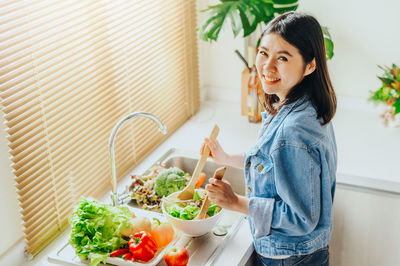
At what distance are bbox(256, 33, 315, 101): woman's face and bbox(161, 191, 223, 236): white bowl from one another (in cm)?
46

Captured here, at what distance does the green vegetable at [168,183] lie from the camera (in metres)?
1.68

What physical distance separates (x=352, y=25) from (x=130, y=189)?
49.9 inches

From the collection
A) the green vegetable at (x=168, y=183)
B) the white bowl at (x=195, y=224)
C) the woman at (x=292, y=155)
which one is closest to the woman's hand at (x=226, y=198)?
the woman at (x=292, y=155)

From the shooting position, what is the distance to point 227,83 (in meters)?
2.53

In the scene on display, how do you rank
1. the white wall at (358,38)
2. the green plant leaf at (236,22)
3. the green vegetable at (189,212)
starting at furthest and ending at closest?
1. the white wall at (358,38)
2. the green plant leaf at (236,22)
3. the green vegetable at (189,212)

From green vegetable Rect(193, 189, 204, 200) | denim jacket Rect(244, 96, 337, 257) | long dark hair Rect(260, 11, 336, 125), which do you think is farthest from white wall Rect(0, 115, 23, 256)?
long dark hair Rect(260, 11, 336, 125)

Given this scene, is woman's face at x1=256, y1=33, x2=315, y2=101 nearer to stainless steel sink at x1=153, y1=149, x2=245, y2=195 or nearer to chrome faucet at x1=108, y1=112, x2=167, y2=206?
chrome faucet at x1=108, y1=112, x2=167, y2=206

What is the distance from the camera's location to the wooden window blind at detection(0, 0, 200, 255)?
52.1 inches

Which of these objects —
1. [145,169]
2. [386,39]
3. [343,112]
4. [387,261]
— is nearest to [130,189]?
[145,169]

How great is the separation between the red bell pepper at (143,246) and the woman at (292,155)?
0.79ft

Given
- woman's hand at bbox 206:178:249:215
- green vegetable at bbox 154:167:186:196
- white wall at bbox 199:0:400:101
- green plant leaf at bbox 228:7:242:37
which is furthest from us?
white wall at bbox 199:0:400:101

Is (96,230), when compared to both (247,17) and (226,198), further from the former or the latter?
(247,17)

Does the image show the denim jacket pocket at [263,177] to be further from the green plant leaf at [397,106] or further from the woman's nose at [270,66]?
the green plant leaf at [397,106]

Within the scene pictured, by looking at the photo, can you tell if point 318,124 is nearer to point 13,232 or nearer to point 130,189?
point 130,189
